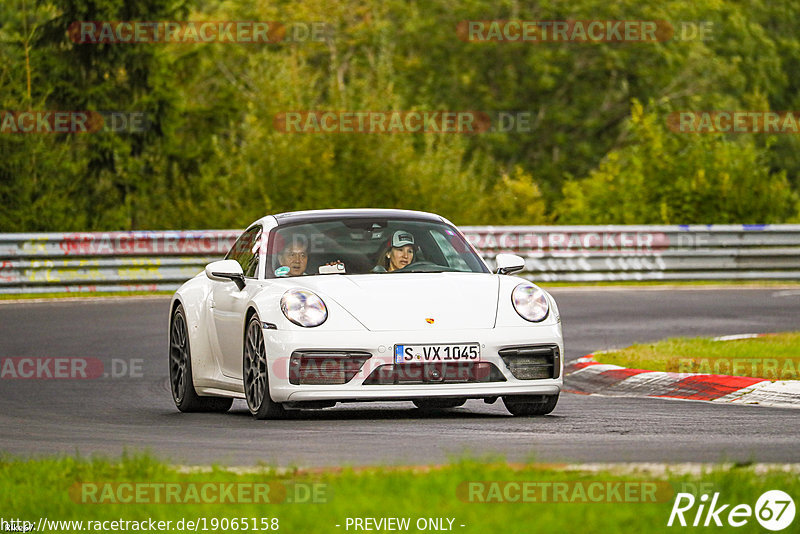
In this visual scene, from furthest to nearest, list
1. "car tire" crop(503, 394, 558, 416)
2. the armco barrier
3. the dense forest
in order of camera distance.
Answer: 1. the dense forest
2. the armco barrier
3. "car tire" crop(503, 394, 558, 416)

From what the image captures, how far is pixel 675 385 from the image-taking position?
12719mm

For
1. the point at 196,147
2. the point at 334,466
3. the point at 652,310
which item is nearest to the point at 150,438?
the point at 334,466

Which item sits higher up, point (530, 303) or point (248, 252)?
point (248, 252)

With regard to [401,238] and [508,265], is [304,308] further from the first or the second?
[508,265]

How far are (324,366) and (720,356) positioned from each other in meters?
5.36

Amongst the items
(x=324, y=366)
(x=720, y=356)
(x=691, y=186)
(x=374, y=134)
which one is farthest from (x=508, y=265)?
(x=374, y=134)

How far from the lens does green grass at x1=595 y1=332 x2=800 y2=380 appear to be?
1307cm

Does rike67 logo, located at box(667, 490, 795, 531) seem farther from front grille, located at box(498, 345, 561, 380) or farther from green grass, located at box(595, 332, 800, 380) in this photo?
green grass, located at box(595, 332, 800, 380)

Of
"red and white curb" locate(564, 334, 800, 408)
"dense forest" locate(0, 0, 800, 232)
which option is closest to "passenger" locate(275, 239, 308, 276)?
"red and white curb" locate(564, 334, 800, 408)

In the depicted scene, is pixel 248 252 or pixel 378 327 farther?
pixel 248 252

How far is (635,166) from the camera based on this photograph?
34531 millimetres

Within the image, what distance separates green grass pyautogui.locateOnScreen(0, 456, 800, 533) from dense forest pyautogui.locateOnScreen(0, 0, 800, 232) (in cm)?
2384

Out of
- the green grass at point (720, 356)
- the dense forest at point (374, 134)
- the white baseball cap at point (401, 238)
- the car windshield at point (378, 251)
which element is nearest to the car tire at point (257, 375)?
the car windshield at point (378, 251)

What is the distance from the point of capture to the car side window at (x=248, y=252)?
11492 millimetres
